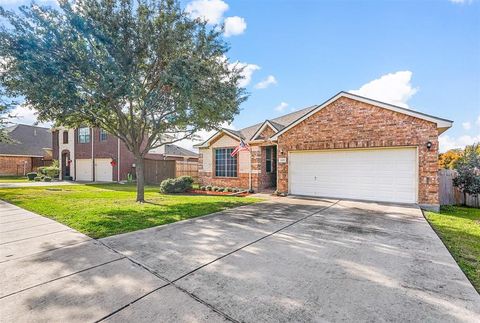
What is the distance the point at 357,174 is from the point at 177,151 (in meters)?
20.0

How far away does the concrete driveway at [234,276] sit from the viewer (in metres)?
2.72

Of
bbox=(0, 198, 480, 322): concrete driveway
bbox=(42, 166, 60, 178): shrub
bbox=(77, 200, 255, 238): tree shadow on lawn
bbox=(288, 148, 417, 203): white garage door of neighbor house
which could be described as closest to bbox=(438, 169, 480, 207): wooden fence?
bbox=(288, 148, 417, 203): white garage door of neighbor house

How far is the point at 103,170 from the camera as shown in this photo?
23578 millimetres

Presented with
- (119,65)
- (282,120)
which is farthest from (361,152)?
(119,65)

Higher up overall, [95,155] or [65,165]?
[95,155]

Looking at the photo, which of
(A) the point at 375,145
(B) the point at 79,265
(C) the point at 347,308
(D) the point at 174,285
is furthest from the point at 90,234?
(A) the point at 375,145

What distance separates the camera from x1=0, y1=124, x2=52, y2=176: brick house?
30406 millimetres

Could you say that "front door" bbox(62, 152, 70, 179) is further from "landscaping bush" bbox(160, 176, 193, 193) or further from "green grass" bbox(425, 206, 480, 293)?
"green grass" bbox(425, 206, 480, 293)

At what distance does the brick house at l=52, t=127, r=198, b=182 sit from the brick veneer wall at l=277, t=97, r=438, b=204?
15988mm

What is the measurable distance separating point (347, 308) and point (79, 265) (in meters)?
3.98

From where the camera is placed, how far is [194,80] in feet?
28.6

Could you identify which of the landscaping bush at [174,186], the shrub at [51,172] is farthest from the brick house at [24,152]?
the landscaping bush at [174,186]

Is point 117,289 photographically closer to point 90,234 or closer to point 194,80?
point 90,234

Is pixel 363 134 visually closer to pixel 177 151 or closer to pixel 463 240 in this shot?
pixel 463 240
